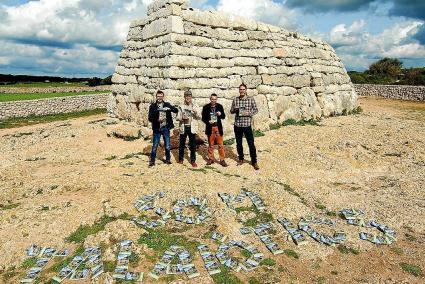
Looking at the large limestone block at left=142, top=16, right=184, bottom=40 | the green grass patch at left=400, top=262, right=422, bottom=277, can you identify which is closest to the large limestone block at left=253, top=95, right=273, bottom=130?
the large limestone block at left=142, top=16, right=184, bottom=40

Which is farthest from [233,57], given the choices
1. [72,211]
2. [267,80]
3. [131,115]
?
[72,211]

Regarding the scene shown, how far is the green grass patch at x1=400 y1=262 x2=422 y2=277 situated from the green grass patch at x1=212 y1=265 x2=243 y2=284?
2.62 metres

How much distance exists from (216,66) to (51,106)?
1891 cm

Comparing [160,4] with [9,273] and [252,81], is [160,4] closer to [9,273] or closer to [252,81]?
[252,81]

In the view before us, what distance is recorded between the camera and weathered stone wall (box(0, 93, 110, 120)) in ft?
78.8

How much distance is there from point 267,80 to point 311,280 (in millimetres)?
10360

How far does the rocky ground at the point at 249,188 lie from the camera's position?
18.1 feet

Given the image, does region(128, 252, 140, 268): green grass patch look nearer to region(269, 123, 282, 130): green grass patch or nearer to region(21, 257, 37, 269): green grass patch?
region(21, 257, 37, 269): green grass patch

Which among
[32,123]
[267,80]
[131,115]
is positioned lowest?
[32,123]

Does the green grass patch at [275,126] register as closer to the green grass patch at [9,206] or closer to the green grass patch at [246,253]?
the green grass patch at [246,253]

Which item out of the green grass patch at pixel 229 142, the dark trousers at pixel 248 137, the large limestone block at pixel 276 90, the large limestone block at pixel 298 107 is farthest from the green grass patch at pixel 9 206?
the large limestone block at pixel 298 107

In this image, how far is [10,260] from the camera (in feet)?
17.9

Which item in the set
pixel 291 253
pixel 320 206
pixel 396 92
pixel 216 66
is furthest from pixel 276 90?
pixel 396 92

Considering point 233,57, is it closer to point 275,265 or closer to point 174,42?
point 174,42
